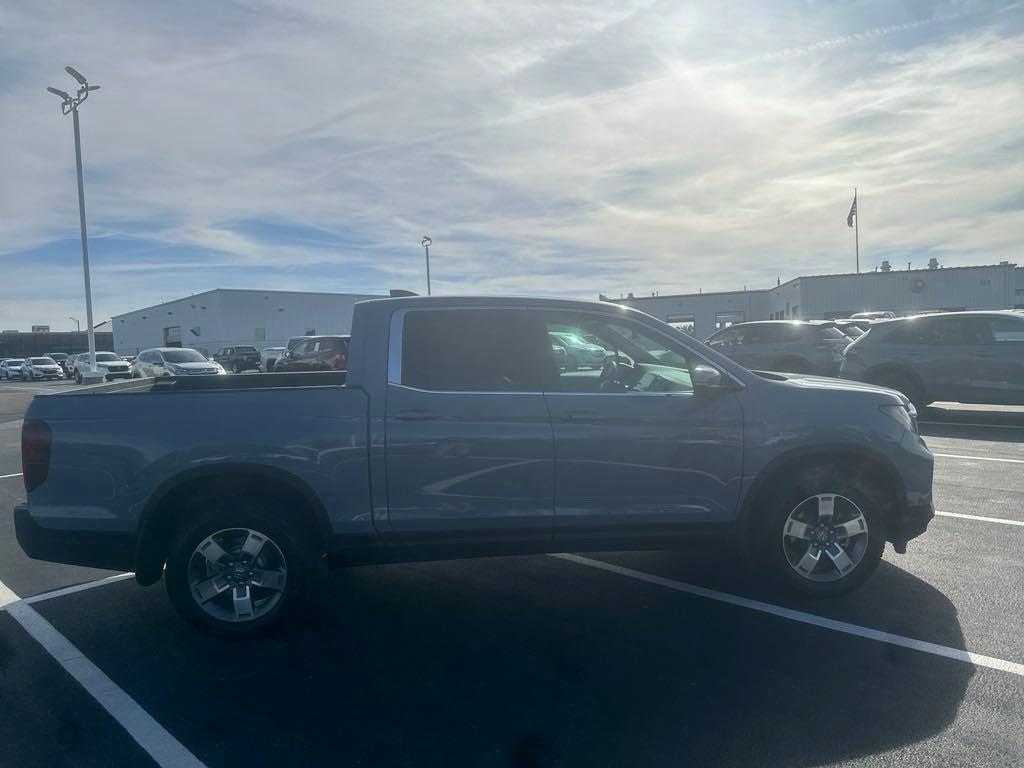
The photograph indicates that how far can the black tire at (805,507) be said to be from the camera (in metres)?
4.64

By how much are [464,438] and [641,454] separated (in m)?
1.03

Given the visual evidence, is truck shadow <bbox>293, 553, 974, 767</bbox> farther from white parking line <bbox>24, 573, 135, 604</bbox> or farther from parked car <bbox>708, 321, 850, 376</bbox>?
parked car <bbox>708, 321, 850, 376</bbox>

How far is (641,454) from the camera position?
449cm

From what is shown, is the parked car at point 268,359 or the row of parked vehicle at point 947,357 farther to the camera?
the parked car at point 268,359

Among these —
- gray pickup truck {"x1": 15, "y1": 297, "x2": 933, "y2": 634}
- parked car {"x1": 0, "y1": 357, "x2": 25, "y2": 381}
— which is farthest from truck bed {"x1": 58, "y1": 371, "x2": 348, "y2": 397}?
parked car {"x1": 0, "y1": 357, "x2": 25, "y2": 381}

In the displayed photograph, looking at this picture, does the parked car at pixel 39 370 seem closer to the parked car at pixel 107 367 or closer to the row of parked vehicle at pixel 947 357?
the parked car at pixel 107 367

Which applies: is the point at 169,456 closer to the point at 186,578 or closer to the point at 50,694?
the point at 186,578

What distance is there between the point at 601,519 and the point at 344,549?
1.48 m

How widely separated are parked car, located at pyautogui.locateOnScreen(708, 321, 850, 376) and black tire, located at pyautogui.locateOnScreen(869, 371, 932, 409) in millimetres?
3086

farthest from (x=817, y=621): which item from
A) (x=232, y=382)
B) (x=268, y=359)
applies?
(x=268, y=359)

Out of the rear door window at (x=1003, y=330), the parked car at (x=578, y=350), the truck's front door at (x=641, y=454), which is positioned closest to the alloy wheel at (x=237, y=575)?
the truck's front door at (x=641, y=454)

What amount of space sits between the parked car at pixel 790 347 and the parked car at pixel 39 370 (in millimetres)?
43160

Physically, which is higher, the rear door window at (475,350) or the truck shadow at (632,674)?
the rear door window at (475,350)

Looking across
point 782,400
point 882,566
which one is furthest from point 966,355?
point 782,400
